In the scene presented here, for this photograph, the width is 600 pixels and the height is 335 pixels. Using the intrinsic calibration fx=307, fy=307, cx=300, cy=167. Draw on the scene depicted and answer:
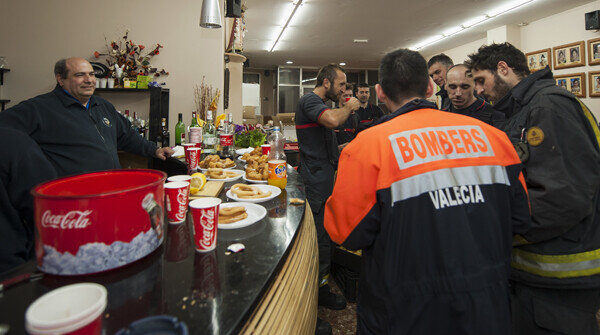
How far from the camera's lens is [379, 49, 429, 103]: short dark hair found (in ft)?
4.09

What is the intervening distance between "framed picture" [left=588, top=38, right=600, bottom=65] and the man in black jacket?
26.8 feet

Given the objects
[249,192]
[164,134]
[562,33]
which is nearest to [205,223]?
[249,192]

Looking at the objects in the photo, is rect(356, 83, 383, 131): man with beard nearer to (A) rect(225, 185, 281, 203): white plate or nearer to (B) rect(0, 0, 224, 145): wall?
(B) rect(0, 0, 224, 145): wall

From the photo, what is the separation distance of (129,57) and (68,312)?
4.55 meters

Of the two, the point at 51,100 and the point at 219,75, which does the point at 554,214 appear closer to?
the point at 51,100

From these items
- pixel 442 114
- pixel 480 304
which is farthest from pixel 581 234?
pixel 442 114

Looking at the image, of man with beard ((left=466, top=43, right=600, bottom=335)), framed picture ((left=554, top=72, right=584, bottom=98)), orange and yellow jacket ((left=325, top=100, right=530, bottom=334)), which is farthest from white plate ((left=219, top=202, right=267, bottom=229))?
framed picture ((left=554, top=72, right=584, bottom=98))

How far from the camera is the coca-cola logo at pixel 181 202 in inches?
45.0

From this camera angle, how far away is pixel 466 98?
2600mm

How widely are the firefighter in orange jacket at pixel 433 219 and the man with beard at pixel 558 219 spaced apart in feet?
0.59

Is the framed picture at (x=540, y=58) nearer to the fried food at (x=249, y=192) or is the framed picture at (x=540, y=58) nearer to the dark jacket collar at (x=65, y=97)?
the fried food at (x=249, y=192)

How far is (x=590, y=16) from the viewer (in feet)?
18.4

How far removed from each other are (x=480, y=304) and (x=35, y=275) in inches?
50.6

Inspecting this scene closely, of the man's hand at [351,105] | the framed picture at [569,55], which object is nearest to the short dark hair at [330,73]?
the man's hand at [351,105]
